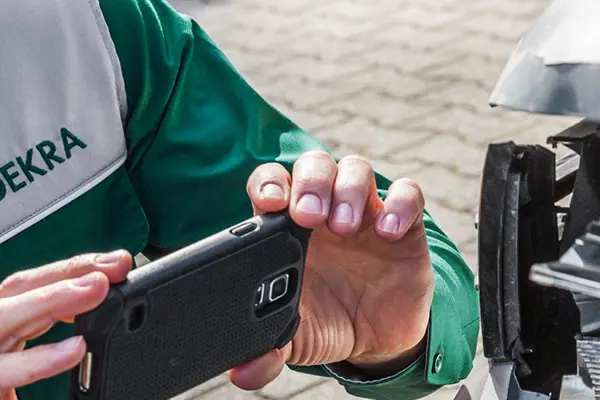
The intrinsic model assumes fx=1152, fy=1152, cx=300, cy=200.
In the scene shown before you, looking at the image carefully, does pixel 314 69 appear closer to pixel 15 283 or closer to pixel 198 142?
pixel 198 142

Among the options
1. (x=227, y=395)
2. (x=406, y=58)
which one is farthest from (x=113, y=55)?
(x=406, y=58)

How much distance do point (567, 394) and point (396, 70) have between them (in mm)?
3324

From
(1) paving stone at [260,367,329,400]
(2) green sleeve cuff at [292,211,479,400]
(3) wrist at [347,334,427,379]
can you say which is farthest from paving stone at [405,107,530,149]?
(3) wrist at [347,334,427,379]

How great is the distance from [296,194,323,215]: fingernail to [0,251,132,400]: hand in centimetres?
22

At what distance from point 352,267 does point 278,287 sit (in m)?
0.24

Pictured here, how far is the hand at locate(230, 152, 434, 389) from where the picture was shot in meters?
1.08

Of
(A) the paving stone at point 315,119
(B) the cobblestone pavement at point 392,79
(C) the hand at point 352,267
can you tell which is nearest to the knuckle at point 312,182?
(C) the hand at point 352,267

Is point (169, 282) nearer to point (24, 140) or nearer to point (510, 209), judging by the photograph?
point (510, 209)

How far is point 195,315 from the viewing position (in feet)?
3.05

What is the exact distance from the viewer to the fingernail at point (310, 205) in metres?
1.04

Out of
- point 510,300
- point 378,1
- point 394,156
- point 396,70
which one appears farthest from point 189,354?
point 378,1

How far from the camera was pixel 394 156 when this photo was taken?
3.58 m

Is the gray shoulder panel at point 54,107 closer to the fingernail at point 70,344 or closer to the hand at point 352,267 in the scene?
the hand at point 352,267

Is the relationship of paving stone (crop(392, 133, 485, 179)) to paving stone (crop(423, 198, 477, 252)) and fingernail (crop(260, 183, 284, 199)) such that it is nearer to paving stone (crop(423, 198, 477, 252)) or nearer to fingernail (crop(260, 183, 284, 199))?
paving stone (crop(423, 198, 477, 252))
